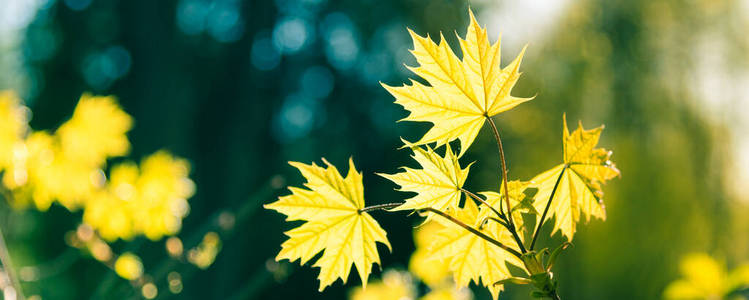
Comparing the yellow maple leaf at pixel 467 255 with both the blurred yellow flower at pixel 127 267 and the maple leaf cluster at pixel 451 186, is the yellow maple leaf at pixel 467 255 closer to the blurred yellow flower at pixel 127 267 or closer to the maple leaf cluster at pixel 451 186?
the maple leaf cluster at pixel 451 186

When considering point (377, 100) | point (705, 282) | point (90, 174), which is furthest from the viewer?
point (377, 100)

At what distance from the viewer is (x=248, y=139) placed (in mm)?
6281

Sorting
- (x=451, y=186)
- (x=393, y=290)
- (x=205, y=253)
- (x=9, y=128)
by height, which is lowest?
(x=393, y=290)

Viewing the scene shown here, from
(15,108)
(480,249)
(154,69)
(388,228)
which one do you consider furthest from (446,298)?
(154,69)

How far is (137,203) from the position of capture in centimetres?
129

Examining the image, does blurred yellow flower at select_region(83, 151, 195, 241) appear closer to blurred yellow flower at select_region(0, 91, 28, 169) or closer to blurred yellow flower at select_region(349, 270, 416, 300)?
blurred yellow flower at select_region(0, 91, 28, 169)

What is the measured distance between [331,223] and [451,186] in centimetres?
10

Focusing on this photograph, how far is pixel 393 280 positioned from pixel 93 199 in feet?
2.36

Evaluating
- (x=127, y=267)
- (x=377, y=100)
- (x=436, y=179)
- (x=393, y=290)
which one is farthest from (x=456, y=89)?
(x=377, y=100)

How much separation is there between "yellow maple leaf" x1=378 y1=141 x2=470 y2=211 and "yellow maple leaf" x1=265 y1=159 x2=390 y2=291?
0.15 ft

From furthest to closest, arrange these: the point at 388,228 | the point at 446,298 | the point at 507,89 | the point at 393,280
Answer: the point at 388,228, the point at 393,280, the point at 446,298, the point at 507,89

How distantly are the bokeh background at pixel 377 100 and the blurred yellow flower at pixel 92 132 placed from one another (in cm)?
423

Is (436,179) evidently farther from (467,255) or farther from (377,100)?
(377,100)

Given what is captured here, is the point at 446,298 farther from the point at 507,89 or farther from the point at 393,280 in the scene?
the point at 507,89
